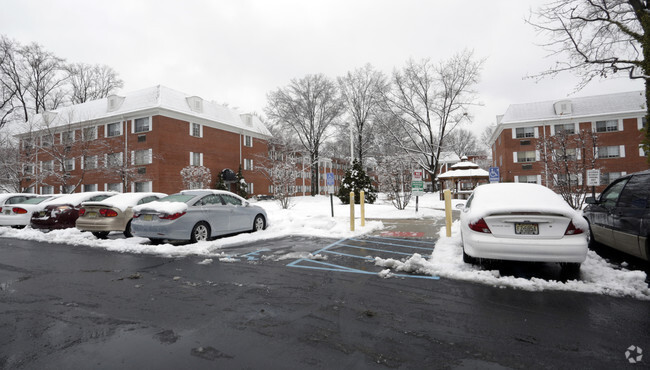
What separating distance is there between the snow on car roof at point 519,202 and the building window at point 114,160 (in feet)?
98.0

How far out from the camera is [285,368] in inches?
97.7

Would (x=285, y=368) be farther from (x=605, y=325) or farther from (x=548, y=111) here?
(x=548, y=111)

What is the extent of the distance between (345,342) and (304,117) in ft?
125

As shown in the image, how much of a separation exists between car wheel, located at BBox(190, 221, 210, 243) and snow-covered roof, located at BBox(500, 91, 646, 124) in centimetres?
4036

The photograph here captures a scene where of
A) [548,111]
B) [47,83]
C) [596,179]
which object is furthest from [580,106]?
[47,83]

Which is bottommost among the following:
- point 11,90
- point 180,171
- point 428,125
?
point 180,171

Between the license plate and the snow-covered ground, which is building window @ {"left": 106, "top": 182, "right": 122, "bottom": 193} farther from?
the license plate

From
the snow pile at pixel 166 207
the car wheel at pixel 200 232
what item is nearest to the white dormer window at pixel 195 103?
the snow pile at pixel 166 207

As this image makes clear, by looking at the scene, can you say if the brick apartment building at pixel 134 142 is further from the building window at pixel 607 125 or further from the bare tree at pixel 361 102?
the building window at pixel 607 125

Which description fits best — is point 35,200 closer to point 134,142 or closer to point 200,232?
point 200,232

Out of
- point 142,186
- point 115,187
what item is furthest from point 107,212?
point 115,187

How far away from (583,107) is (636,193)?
42169mm

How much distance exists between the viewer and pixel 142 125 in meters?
29.7

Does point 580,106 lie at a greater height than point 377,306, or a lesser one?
greater
